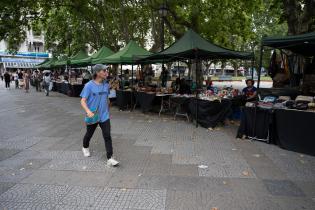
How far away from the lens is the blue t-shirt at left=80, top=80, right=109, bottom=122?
482cm

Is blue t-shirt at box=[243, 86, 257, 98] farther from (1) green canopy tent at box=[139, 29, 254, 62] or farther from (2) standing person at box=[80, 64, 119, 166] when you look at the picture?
(2) standing person at box=[80, 64, 119, 166]

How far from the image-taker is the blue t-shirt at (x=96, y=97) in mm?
4820

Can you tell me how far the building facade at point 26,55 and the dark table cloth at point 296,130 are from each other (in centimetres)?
5183

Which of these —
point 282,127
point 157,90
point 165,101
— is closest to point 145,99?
point 157,90

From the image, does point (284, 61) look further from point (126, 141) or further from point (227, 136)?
point (126, 141)

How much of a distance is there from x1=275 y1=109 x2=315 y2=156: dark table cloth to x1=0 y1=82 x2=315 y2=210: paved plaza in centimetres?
19

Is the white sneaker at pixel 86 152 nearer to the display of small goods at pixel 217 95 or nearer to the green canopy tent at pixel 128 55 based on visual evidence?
the display of small goods at pixel 217 95

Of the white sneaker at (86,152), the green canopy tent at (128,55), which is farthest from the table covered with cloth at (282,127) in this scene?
the green canopy tent at (128,55)

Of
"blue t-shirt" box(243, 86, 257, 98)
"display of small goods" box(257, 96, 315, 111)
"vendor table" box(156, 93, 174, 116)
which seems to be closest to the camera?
"display of small goods" box(257, 96, 315, 111)

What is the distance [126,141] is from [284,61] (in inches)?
296

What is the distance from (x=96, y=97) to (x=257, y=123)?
4.03 m

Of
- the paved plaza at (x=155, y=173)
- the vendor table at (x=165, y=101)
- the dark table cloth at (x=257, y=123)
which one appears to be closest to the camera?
the paved plaza at (x=155, y=173)

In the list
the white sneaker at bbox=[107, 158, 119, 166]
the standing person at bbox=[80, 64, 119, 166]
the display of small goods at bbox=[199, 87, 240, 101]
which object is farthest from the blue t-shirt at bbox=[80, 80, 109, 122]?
the display of small goods at bbox=[199, 87, 240, 101]

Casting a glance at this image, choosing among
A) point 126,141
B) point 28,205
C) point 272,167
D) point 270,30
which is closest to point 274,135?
point 272,167
